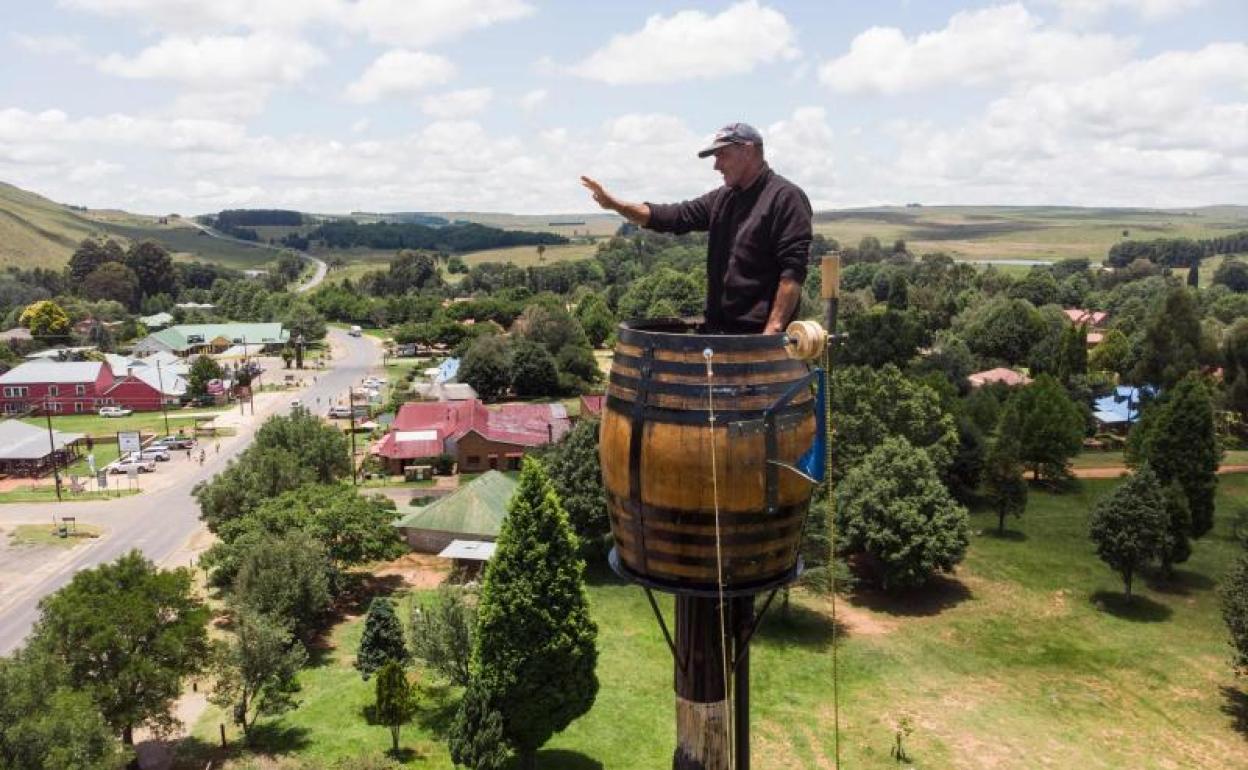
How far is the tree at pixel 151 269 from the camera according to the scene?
163625mm

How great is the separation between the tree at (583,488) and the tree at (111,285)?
142 m

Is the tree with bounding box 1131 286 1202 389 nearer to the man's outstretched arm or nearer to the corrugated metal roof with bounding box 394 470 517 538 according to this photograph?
the corrugated metal roof with bounding box 394 470 517 538

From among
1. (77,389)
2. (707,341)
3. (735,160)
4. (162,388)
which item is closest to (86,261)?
(77,389)

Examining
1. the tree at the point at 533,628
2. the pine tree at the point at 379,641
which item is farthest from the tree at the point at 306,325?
the tree at the point at 533,628

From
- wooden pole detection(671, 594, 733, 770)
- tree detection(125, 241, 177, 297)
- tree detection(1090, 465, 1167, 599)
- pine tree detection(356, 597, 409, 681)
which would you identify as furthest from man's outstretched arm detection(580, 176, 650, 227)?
tree detection(125, 241, 177, 297)

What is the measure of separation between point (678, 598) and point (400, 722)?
22.9m

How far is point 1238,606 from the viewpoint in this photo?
104 feet

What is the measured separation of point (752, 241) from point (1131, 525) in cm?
4134

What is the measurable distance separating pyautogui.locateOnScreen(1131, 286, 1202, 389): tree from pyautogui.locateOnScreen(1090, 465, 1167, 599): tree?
135ft

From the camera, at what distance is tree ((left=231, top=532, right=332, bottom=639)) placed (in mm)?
32812

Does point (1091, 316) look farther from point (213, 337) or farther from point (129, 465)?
point (213, 337)

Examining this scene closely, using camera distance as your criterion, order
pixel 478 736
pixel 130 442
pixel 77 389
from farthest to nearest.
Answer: pixel 77 389, pixel 130 442, pixel 478 736

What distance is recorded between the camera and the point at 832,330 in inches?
301

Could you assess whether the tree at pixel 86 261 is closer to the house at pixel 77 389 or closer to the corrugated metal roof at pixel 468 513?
the house at pixel 77 389
